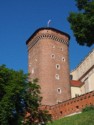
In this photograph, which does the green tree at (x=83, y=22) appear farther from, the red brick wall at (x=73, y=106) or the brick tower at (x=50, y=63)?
the brick tower at (x=50, y=63)

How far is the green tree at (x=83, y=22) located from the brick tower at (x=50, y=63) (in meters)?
24.1

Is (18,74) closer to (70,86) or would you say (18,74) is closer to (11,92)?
(11,92)

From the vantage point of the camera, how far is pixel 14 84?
2312 centimetres

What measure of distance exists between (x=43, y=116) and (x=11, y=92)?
2719 mm

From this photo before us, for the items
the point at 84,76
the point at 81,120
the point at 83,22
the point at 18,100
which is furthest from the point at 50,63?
the point at 83,22

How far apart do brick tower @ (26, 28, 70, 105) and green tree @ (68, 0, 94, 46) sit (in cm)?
2413

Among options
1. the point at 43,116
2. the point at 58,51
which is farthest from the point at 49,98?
the point at 43,116

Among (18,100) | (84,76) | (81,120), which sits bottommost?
(81,120)

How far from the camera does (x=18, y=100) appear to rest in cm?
2325

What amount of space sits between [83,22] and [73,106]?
63.4 ft

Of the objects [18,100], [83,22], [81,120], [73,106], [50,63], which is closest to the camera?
[83,22]

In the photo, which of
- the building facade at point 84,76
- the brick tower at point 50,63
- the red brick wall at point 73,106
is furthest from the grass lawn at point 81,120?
the building facade at point 84,76

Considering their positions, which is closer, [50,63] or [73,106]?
[73,106]

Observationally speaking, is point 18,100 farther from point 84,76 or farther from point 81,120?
point 84,76
